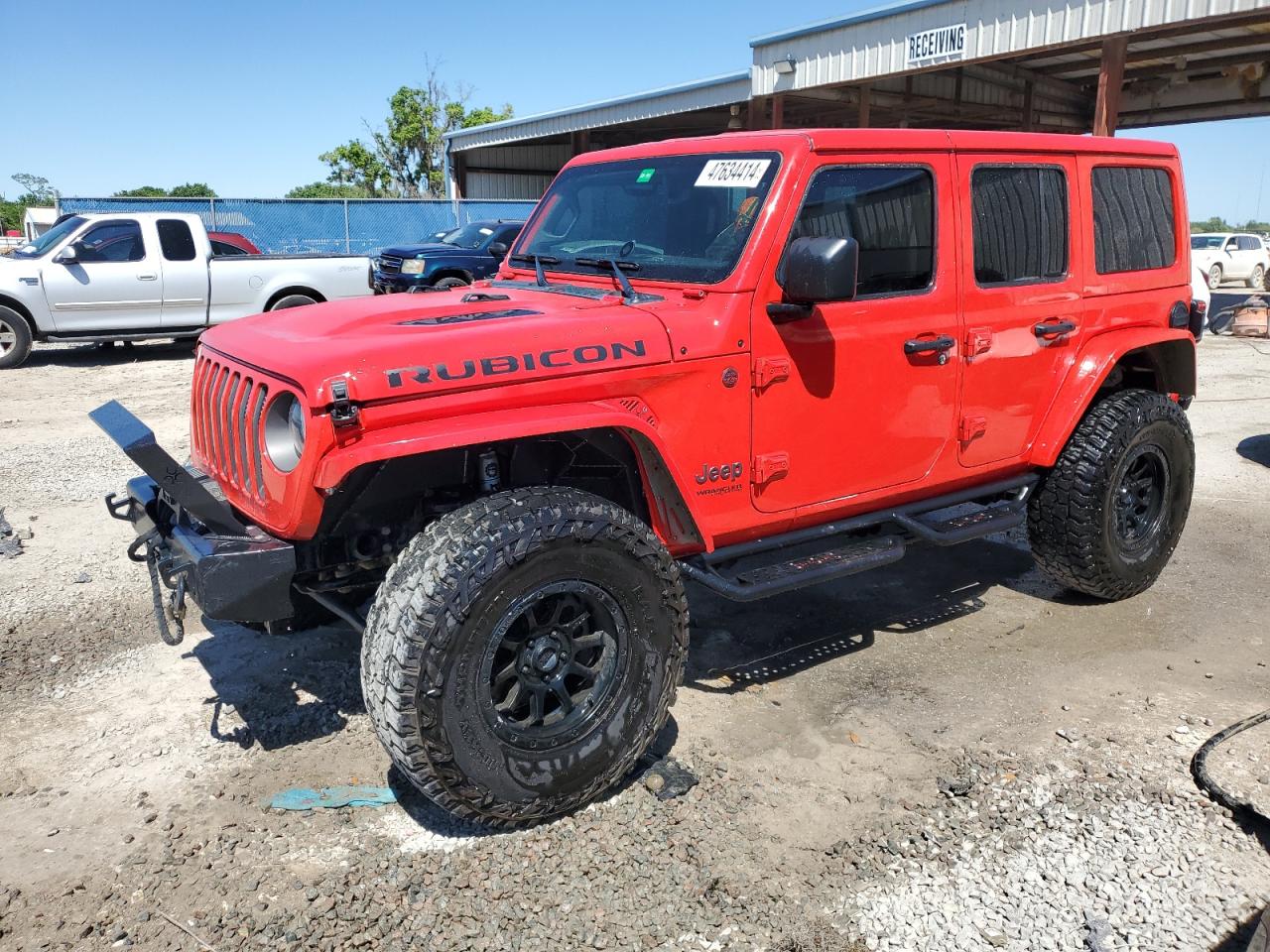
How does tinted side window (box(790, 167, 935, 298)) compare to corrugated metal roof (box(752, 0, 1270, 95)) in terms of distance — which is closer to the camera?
tinted side window (box(790, 167, 935, 298))

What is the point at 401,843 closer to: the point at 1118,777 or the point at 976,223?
the point at 1118,777

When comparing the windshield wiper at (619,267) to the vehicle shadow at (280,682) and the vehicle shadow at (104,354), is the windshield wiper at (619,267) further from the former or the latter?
the vehicle shadow at (104,354)

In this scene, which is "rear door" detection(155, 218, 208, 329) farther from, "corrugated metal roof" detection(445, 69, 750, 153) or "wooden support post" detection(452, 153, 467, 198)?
"wooden support post" detection(452, 153, 467, 198)

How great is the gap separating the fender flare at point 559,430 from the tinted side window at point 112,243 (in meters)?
11.2

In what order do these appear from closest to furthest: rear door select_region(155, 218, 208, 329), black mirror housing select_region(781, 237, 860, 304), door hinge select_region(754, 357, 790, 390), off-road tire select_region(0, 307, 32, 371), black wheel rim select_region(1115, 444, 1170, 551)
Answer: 1. black mirror housing select_region(781, 237, 860, 304)
2. door hinge select_region(754, 357, 790, 390)
3. black wheel rim select_region(1115, 444, 1170, 551)
4. off-road tire select_region(0, 307, 32, 371)
5. rear door select_region(155, 218, 208, 329)

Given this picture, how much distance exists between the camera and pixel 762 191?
3420 mm

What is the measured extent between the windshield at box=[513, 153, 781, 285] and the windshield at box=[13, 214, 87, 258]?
33.7 ft

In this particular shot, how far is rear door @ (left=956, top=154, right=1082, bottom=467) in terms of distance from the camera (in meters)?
3.96

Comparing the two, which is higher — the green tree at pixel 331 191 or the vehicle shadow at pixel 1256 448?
the green tree at pixel 331 191

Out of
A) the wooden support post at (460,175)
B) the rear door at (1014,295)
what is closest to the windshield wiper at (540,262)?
the rear door at (1014,295)

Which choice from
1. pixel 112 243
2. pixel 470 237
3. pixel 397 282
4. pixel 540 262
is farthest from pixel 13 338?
pixel 540 262

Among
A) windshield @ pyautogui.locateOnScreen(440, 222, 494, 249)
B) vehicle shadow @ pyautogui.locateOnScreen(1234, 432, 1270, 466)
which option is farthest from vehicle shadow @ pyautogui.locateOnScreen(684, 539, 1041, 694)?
windshield @ pyautogui.locateOnScreen(440, 222, 494, 249)

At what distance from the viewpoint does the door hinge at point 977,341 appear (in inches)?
154

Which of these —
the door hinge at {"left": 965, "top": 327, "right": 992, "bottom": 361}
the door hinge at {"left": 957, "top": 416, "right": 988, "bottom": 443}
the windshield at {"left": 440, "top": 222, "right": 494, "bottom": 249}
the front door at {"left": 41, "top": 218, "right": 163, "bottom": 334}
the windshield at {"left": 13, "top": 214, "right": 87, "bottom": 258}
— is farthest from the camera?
the windshield at {"left": 440, "top": 222, "right": 494, "bottom": 249}
